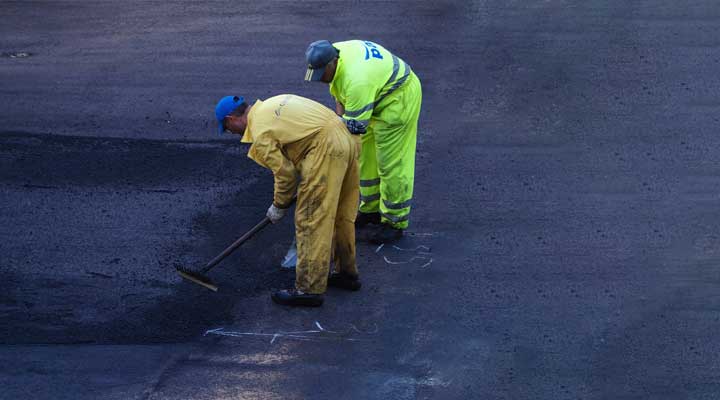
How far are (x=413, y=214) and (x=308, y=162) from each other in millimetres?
1636

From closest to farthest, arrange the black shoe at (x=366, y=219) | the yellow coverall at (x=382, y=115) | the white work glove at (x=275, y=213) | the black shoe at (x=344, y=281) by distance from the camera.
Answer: the white work glove at (x=275, y=213) → the yellow coverall at (x=382, y=115) → the black shoe at (x=344, y=281) → the black shoe at (x=366, y=219)

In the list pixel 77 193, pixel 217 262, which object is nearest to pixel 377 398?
pixel 217 262

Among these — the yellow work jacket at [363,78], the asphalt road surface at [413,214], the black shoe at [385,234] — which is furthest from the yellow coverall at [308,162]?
the black shoe at [385,234]

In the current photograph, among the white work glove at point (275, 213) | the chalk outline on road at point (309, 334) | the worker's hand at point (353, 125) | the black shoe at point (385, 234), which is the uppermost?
the worker's hand at point (353, 125)

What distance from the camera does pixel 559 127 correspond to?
9.02 meters

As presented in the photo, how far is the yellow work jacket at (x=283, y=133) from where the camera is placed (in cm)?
644

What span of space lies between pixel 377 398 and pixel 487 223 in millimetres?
2296

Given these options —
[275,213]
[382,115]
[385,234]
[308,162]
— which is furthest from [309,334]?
[382,115]

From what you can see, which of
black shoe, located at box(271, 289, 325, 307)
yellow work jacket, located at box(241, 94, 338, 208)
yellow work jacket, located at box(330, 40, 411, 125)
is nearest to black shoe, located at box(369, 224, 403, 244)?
black shoe, located at box(271, 289, 325, 307)

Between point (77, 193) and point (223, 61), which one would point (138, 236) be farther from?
point (223, 61)

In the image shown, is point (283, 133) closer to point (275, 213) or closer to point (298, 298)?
point (275, 213)

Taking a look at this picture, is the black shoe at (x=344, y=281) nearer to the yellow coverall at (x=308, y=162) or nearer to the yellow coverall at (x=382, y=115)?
the yellow coverall at (x=308, y=162)

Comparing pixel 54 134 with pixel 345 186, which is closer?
pixel 345 186

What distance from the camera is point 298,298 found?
6.80m
